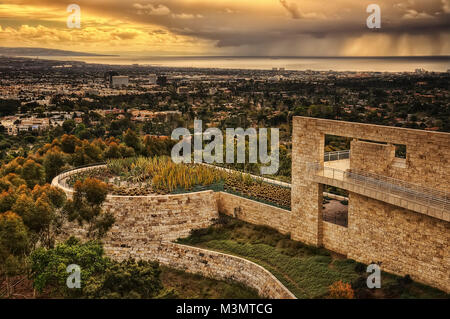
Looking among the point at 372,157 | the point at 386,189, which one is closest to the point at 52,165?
the point at 372,157

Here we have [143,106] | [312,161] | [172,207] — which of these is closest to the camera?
[312,161]

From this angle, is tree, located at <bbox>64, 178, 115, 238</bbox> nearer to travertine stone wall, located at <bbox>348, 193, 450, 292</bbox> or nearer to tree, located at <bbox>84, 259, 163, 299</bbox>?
tree, located at <bbox>84, 259, 163, 299</bbox>

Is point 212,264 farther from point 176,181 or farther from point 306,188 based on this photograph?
point 176,181

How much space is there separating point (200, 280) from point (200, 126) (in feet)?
103

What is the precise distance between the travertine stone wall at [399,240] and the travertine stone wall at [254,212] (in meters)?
3.12

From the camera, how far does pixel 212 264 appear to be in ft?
54.3

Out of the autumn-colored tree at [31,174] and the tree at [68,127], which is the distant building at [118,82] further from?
the autumn-colored tree at [31,174]

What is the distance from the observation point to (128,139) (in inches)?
1046

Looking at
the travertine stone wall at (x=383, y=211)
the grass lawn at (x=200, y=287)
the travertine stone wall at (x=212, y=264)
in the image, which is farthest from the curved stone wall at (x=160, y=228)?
the travertine stone wall at (x=383, y=211)

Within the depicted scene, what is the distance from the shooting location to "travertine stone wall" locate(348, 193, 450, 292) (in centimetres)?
1215

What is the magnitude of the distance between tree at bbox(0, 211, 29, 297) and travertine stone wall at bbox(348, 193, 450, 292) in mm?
11015

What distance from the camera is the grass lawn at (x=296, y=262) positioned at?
41.1 feet
